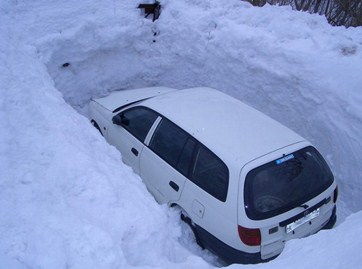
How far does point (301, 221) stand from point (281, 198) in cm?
41

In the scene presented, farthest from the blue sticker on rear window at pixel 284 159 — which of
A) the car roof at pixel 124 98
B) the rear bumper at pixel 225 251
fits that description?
the car roof at pixel 124 98

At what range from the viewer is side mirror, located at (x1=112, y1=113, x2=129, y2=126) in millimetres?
5289

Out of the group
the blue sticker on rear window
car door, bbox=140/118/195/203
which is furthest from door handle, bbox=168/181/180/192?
the blue sticker on rear window

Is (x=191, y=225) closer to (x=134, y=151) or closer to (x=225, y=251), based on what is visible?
(x=225, y=251)

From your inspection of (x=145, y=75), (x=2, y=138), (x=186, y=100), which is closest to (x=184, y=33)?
(x=145, y=75)

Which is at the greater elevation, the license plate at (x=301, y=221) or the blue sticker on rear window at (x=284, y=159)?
the blue sticker on rear window at (x=284, y=159)

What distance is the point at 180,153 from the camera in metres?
4.45

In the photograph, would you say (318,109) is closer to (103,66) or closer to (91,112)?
(91,112)

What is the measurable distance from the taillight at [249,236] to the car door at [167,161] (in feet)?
3.05

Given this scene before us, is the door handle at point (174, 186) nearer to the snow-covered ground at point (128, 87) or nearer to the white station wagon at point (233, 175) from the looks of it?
the white station wagon at point (233, 175)

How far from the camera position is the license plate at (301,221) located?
3.87 m

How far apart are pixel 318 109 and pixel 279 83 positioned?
86 centimetres

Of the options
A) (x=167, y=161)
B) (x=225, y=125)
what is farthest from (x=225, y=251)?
(x=225, y=125)

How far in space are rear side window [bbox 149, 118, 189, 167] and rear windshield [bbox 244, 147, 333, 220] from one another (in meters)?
1.05
